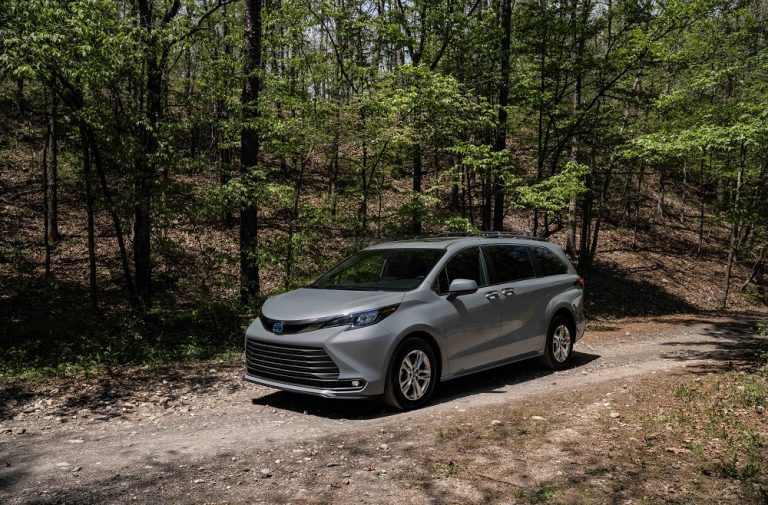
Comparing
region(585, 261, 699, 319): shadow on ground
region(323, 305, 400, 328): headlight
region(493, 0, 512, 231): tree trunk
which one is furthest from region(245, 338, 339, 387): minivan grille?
region(585, 261, 699, 319): shadow on ground

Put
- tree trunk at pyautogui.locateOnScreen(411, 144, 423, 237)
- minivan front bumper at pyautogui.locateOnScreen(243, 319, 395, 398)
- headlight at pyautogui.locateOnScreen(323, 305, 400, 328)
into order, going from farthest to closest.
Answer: tree trunk at pyautogui.locateOnScreen(411, 144, 423, 237) → headlight at pyautogui.locateOnScreen(323, 305, 400, 328) → minivan front bumper at pyautogui.locateOnScreen(243, 319, 395, 398)

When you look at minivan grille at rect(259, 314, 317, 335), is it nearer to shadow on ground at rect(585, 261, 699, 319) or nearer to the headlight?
the headlight

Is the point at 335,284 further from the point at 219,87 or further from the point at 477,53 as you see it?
the point at 477,53

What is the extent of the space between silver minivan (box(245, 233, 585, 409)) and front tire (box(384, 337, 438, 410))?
1 cm

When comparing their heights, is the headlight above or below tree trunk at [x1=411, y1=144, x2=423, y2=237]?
below

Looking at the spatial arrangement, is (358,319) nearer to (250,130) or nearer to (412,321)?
(412,321)

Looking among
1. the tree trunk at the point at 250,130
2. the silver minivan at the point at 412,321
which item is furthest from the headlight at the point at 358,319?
the tree trunk at the point at 250,130

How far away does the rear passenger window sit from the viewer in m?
8.41

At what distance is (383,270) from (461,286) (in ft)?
3.50

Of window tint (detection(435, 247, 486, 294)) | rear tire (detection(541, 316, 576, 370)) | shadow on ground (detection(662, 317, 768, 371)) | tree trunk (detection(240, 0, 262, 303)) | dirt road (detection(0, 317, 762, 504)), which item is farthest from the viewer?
tree trunk (detection(240, 0, 262, 303))

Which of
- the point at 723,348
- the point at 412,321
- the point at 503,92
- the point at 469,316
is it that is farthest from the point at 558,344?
the point at 503,92

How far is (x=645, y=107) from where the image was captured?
56.8 ft

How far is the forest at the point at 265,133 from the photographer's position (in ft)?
28.5

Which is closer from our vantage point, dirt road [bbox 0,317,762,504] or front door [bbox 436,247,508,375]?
dirt road [bbox 0,317,762,504]
